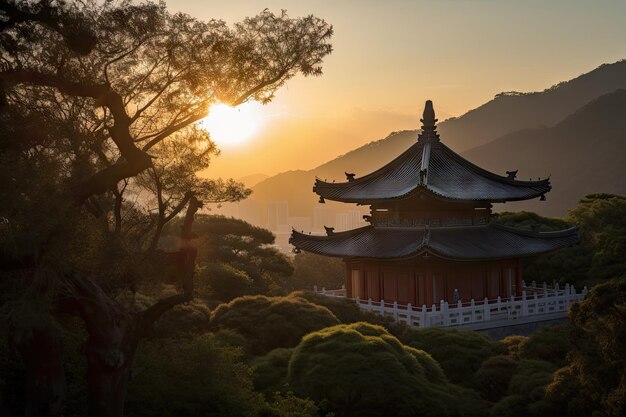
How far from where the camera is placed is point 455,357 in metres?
18.7

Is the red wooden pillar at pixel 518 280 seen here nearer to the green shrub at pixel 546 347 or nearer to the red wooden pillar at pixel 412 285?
the red wooden pillar at pixel 412 285

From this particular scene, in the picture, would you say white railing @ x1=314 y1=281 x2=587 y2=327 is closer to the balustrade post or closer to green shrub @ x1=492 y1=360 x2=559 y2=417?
the balustrade post

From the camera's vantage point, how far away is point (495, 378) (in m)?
17.1

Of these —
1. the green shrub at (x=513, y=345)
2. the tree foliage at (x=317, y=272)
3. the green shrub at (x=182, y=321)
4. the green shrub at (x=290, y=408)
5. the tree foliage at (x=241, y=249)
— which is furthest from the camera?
the tree foliage at (x=317, y=272)

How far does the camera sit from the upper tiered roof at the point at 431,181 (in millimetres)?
31109

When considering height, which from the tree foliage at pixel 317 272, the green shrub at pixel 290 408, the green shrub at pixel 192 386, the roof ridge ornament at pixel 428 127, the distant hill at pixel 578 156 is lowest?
the green shrub at pixel 290 408

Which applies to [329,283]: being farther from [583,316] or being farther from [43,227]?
[43,227]

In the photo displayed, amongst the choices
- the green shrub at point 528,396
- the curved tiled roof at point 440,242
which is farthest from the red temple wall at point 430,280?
the green shrub at point 528,396

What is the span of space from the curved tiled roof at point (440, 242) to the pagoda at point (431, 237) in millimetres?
44

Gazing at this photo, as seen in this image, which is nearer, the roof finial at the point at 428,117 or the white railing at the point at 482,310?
the white railing at the point at 482,310

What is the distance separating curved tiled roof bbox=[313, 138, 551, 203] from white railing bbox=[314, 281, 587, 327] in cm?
431

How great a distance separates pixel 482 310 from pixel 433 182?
19.3ft

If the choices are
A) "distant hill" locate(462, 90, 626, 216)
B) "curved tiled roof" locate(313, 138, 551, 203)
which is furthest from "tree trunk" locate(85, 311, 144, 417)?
"distant hill" locate(462, 90, 626, 216)

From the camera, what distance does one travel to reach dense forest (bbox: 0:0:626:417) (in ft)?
37.3
